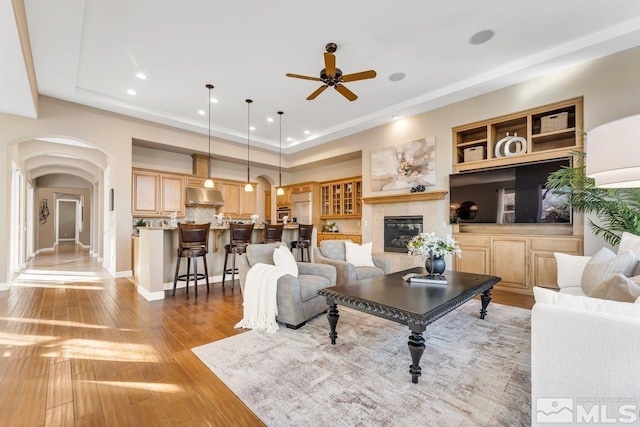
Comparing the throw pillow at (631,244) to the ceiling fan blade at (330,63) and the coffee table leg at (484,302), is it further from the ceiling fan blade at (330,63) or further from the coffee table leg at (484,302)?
the ceiling fan blade at (330,63)

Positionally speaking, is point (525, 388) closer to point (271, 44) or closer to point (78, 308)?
point (271, 44)

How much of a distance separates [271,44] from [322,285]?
3170 millimetres

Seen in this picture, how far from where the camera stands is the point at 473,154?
5.07 meters

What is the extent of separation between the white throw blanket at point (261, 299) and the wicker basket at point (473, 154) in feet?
13.5

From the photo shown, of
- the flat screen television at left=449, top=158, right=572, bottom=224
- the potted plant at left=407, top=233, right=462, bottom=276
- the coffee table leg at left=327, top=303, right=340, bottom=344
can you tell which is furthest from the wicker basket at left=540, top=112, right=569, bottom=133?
the coffee table leg at left=327, top=303, right=340, bottom=344

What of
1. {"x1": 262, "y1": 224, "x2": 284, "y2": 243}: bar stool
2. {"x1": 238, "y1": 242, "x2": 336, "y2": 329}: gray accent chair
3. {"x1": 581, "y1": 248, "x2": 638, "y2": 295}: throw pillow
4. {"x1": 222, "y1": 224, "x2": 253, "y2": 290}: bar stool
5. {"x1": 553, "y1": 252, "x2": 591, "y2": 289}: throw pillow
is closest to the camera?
{"x1": 581, "y1": 248, "x2": 638, "y2": 295}: throw pillow

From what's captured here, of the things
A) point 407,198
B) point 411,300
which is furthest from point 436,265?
point 407,198

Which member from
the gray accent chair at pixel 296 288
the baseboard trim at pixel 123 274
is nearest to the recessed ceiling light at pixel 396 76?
the gray accent chair at pixel 296 288

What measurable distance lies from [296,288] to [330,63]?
8.68 feet

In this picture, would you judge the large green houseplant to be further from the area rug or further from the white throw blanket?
the white throw blanket

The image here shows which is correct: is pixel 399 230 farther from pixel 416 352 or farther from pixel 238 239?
pixel 416 352

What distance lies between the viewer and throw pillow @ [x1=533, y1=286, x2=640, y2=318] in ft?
3.67

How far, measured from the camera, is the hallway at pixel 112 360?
165cm

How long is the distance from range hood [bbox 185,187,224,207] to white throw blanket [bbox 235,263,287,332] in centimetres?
465
